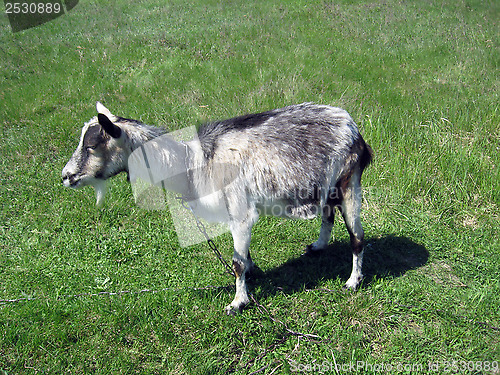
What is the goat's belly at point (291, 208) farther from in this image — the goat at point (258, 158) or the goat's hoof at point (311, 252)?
the goat's hoof at point (311, 252)

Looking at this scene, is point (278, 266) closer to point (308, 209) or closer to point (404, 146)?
point (308, 209)

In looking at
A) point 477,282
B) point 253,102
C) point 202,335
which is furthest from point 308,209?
point 253,102

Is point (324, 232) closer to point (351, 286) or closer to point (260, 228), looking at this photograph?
point (351, 286)

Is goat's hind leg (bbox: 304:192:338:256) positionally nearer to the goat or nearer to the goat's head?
the goat

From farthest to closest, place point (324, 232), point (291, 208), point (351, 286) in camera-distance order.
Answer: point (324, 232), point (351, 286), point (291, 208)

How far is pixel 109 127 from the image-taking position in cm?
357

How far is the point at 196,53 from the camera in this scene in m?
9.83


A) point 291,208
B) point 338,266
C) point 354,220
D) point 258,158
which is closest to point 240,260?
point 291,208

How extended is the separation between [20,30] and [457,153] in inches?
449

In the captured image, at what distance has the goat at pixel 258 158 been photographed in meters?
3.90

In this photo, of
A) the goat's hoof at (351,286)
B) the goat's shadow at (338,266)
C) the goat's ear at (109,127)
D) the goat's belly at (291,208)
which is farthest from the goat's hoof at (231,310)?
the goat's ear at (109,127)

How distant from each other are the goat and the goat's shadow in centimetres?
61

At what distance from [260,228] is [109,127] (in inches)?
107

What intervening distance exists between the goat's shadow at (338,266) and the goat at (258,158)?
0.61m
